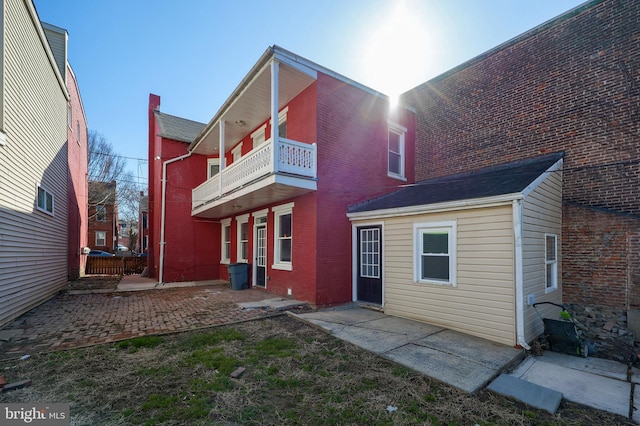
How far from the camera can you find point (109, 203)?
3250 cm

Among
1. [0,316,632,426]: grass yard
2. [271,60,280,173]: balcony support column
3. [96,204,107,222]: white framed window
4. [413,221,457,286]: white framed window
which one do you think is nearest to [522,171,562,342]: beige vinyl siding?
[413,221,457,286]: white framed window

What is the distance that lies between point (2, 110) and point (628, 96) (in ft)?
44.1

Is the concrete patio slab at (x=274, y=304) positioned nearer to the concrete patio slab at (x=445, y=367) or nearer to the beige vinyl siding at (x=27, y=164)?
the concrete patio slab at (x=445, y=367)

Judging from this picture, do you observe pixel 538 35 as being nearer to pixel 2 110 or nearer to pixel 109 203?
pixel 2 110

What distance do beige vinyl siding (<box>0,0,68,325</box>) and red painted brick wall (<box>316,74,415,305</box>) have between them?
6.88 metres

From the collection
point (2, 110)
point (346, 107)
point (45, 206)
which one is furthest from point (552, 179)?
point (45, 206)

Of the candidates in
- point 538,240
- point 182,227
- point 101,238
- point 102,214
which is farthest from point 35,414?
point 101,238

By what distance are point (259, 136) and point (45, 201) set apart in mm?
7056

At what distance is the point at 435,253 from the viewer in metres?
7.03

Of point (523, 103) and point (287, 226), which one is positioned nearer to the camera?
point (523, 103)

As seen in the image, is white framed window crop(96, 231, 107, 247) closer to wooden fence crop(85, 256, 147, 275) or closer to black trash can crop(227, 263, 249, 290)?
wooden fence crop(85, 256, 147, 275)

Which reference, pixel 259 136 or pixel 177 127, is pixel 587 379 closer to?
pixel 259 136

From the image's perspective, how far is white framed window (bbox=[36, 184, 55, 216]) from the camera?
352 inches

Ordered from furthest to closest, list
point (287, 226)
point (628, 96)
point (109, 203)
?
point (109, 203) → point (287, 226) → point (628, 96)
